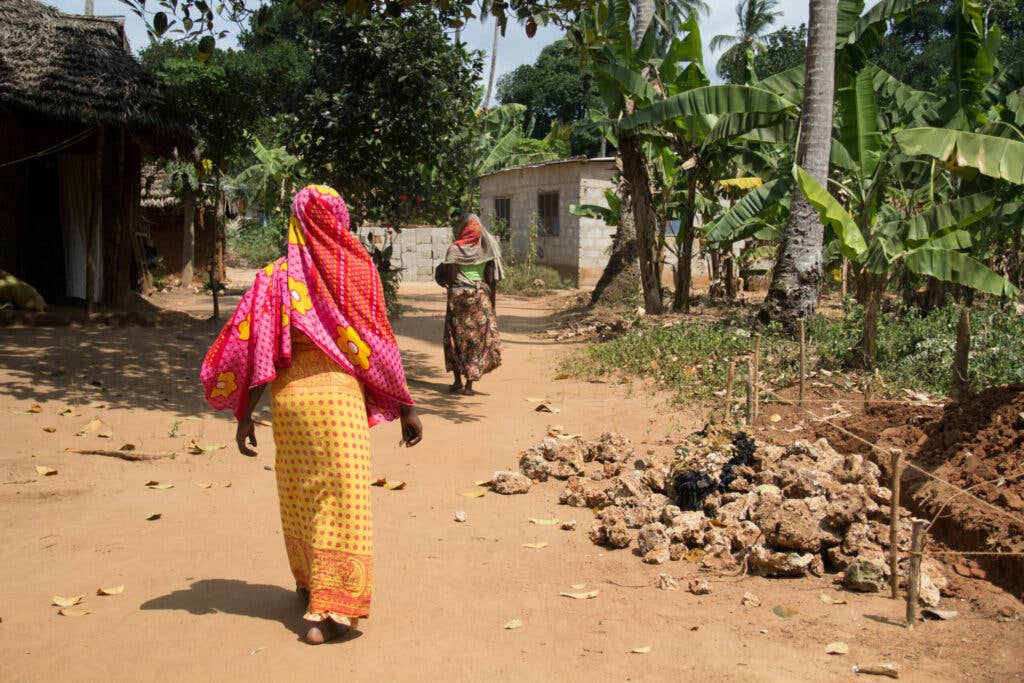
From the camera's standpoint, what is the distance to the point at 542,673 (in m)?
3.56

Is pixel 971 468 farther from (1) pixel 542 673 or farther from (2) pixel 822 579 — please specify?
(1) pixel 542 673

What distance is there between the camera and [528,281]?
21.4 metres

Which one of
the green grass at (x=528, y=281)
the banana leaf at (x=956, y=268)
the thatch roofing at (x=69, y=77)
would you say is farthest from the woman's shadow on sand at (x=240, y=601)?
the green grass at (x=528, y=281)

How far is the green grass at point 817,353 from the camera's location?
7996 millimetres

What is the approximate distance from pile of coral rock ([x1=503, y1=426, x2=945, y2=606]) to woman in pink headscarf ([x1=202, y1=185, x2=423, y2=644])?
71.1 inches

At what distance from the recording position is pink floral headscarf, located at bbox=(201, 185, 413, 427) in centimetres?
379

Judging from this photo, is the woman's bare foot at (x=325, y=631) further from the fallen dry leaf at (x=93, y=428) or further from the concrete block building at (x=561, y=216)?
the concrete block building at (x=561, y=216)

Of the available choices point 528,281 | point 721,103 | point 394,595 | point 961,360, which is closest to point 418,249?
point 528,281

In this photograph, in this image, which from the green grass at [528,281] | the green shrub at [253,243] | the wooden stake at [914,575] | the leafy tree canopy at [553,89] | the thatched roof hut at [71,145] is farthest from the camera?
the leafy tree canopy at [553,89]

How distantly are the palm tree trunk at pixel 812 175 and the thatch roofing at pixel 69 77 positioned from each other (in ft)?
27.1

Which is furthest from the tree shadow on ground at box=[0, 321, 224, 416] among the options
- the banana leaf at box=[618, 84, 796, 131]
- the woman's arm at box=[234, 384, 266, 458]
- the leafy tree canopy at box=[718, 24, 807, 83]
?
the leafy tree canopy at box=[718, 24, 807, 83]

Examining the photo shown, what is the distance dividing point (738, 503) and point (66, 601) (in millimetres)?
3434

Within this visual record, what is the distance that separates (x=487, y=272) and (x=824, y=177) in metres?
3.97

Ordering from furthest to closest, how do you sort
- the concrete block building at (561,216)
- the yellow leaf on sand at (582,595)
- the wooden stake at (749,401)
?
the concrete block building at (561,216)
the wooden stake at (749,401)
the yellow leaf on sand at (582,595)
